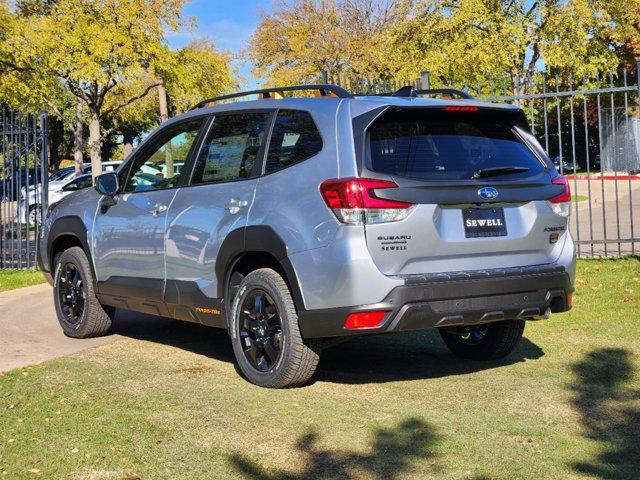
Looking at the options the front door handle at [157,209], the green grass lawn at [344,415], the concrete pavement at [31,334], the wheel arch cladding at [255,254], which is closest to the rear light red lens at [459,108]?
the wheel arch cladding at [255,254]

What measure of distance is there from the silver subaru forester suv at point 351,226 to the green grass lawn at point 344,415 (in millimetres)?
Answer: 435

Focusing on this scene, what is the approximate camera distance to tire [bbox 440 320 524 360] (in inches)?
253

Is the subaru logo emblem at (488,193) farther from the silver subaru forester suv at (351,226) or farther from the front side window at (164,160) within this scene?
the front side window at (164,160)

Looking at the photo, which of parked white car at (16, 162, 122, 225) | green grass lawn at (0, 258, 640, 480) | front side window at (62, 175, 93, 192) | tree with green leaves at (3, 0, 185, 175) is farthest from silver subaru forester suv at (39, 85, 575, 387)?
front side window at (62, 175, 93, 192)

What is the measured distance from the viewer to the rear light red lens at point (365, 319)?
5.03 meters

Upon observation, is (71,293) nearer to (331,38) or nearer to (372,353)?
(372,353)

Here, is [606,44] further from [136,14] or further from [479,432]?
[479,432]

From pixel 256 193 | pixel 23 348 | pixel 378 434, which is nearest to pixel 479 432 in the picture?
pixel 378 434

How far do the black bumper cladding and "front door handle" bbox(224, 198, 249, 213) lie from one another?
890 millimetres

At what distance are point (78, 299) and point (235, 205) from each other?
2.60 metres

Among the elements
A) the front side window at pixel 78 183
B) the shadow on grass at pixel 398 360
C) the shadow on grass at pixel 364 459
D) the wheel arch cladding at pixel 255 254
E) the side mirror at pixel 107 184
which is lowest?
the shadow on grass at pixel 364 459

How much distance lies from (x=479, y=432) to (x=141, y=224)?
10.7ft

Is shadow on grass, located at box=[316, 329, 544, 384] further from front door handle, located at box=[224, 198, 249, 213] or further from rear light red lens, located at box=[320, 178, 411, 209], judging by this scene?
rear light red lens, located at box=[320, 178, 411, 209]

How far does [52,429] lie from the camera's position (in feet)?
15.9
